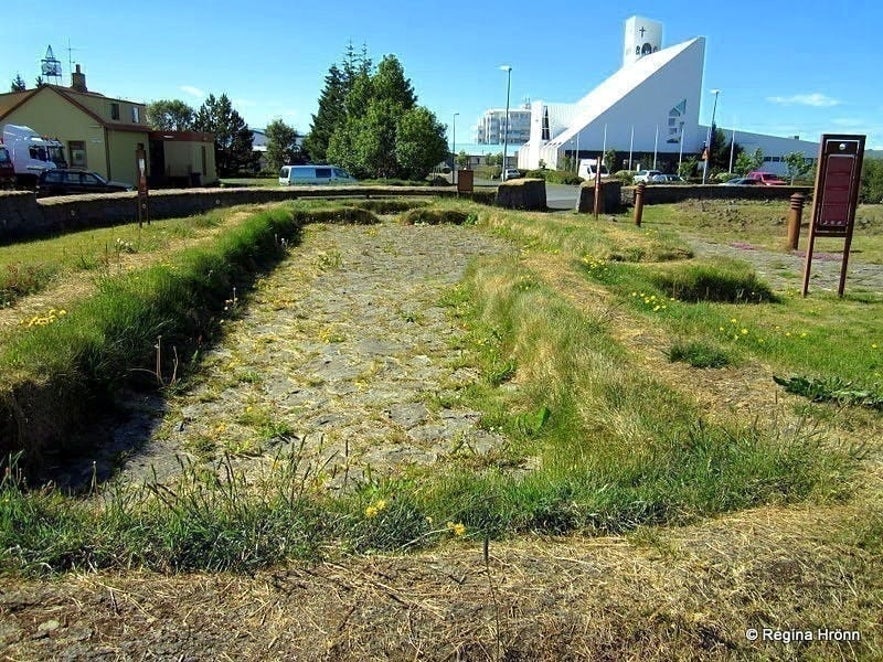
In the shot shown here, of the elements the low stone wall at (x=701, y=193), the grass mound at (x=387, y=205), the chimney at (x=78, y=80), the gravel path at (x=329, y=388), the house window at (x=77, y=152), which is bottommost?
the gravel path at (x=329, y=388)

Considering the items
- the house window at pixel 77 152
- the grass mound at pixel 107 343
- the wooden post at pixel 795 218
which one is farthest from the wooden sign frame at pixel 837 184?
the house window at pixel 77 152

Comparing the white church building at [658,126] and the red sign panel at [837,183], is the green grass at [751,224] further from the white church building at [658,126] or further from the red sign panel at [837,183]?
the white church building at [658,126]

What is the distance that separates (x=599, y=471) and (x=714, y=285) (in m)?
7.61

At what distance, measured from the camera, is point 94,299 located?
677 cm

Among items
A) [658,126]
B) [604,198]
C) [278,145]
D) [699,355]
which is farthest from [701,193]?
[658,126]

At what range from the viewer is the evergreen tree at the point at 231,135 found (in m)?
65.3

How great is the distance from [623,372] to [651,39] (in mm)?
120429

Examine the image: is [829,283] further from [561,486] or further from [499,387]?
[561,486]

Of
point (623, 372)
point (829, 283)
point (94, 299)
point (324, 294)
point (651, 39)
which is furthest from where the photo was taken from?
point (651, 39)

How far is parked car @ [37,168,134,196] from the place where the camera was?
27891 mm

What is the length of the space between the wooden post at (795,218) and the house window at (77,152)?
37.5 meters

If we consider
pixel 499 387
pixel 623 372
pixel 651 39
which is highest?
pixel 651 39

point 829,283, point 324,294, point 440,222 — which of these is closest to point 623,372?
point 324,294

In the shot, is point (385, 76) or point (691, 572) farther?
point (385, 76)
